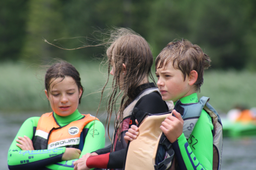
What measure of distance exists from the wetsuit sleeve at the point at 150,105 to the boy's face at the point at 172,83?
19 centimetres

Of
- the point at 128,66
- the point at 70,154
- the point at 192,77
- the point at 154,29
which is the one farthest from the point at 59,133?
the point at 154,29

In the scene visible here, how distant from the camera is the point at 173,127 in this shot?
204cm

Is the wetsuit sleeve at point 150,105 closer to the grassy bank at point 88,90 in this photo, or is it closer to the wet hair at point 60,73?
the wet hair at point 60,73

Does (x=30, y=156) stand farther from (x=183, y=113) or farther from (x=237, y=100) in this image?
(x=237, y=100)

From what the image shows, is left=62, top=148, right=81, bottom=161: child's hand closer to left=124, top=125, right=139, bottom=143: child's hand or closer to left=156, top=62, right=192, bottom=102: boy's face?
left=124, top=125, right=139, bottom=143: child's hand

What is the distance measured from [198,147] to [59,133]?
1285 millimetres

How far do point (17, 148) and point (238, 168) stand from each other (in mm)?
8066

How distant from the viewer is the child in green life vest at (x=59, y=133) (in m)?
2.75

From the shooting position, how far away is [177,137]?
2.06 meters

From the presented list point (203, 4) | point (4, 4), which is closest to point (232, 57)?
point (203, 4)

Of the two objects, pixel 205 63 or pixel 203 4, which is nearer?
pixel 205 63

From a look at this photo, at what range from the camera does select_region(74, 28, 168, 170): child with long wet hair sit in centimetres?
244

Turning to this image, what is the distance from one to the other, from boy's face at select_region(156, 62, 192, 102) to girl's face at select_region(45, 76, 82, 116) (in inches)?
38.8

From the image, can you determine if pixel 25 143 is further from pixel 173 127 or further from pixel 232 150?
pixel 232 150
